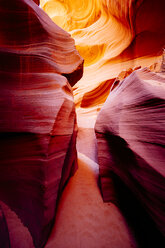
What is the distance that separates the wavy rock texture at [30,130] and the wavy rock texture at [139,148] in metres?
0.80

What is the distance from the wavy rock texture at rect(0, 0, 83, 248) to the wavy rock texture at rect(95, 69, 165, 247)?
0.80 metres

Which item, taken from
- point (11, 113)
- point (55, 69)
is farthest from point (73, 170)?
point (55, 69)

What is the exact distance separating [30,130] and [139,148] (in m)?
1.37

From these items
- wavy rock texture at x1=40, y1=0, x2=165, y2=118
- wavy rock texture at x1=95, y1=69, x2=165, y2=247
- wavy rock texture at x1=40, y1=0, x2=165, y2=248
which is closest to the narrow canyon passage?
wavy rock texture at x1=95, y1=69, x2=165, y2=247

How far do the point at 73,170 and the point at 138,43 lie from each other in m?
7.76

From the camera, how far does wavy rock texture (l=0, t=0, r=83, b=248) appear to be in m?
1.22

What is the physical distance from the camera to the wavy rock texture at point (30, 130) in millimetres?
1224

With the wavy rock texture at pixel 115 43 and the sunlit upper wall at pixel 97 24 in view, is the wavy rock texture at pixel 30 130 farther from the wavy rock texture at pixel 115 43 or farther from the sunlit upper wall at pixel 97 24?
the sunlit upper wall at pixel 97 24

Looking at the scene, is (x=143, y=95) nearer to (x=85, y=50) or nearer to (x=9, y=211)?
(x=9, y=211)

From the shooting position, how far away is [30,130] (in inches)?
49.6

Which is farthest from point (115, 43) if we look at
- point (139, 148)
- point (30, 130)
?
point (30, 130)

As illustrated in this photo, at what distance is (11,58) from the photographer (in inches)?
61.9

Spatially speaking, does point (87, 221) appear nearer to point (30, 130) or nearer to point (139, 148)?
point (139, 148)

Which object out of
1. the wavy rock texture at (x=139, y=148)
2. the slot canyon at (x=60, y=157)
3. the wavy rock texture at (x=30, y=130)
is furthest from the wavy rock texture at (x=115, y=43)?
the wavy rock texture at (x=30, y=130)
